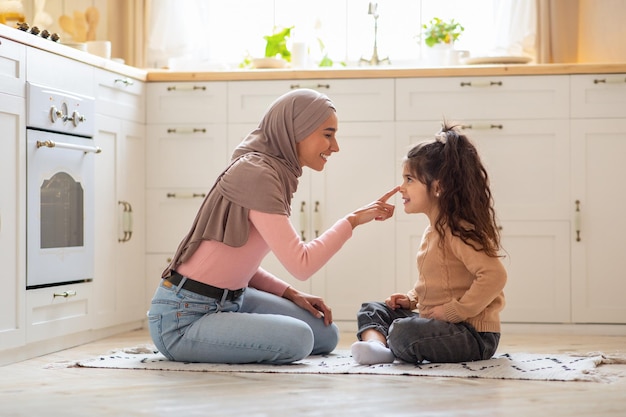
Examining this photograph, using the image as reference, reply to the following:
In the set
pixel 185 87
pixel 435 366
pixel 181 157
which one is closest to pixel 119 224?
pixel 181 157

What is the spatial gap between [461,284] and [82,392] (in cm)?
113

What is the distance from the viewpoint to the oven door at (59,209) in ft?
10.3

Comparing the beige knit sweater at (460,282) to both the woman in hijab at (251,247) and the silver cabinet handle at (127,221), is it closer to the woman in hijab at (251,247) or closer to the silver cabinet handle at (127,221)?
the woman in hijab at (251,247)

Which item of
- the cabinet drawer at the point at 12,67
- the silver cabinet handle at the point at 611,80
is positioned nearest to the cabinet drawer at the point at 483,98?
the silver cabinet handle at the point at 611,80

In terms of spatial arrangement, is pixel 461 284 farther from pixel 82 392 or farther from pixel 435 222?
pixel 82 392

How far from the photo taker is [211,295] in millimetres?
2844

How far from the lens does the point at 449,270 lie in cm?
288

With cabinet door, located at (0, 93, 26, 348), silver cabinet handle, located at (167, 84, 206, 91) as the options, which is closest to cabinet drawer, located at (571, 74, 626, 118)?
silver cabinet handle, located at (167, 84, 206, 91)

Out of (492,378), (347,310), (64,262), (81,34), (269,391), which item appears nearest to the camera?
(269,391)

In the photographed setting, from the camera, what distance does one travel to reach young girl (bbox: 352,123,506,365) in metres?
2.81

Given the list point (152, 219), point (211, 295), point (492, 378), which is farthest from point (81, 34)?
point (492, 378)

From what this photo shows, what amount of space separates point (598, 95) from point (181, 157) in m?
1.76

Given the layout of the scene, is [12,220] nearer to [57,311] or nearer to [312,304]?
[57,311]

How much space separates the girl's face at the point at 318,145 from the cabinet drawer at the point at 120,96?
44.0 inches
